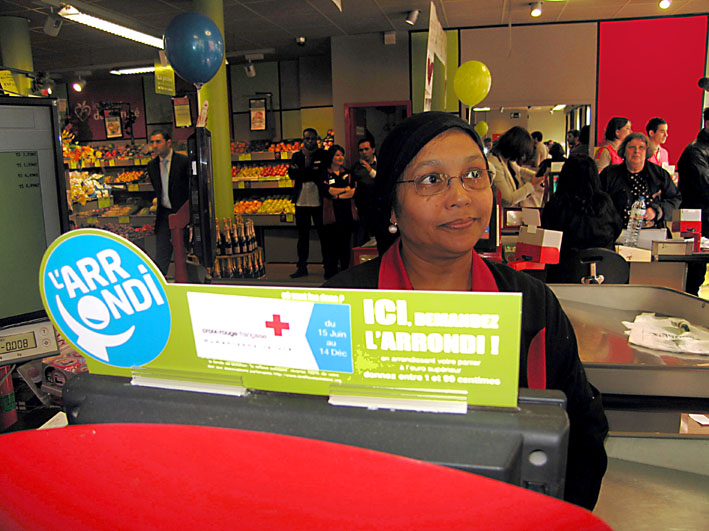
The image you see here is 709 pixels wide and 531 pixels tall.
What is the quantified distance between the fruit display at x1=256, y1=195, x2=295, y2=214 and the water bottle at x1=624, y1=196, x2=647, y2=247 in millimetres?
5154

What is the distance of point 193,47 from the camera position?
3.74 meters

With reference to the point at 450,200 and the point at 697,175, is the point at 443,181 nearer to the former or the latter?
the point at 450,200

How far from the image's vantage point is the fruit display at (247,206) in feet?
27.8

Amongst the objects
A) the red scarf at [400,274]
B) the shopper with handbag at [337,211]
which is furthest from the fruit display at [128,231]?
the red scarf at [400,274]

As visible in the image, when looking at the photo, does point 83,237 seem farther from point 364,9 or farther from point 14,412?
point 364,9

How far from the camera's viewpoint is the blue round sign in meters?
0.48

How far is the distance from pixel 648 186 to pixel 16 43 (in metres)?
7.33

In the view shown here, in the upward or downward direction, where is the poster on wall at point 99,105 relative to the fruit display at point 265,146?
upward

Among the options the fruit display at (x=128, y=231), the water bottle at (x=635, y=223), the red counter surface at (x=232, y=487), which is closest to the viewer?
the red counter surface at (x=232, y=487)

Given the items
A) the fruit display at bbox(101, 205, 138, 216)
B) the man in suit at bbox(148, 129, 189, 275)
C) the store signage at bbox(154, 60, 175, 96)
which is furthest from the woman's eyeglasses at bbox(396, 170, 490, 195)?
the fruit display at bbox(101, 205, 138, 216)

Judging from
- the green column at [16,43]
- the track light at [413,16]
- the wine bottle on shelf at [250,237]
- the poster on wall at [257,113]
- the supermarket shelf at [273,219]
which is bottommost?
the supermarket shelf at [273,219]

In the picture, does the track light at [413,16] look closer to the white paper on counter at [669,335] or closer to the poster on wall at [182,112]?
the poster on wall at [182,112]

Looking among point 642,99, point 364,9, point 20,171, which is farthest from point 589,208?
point 642,99

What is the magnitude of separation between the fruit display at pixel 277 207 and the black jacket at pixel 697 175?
5.10 m
